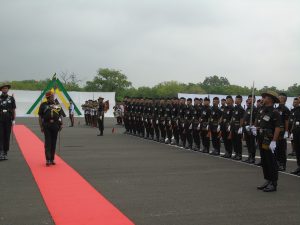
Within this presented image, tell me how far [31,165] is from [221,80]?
130741 mm

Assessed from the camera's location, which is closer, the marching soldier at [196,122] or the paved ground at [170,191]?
the paved ground at [170,191]

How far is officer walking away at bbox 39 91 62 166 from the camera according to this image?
34.1 ft

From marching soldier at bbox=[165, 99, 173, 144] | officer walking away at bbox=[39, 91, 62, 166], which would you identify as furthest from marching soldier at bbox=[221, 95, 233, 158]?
officer walking away at bbox=[39, 91, 62, 166]

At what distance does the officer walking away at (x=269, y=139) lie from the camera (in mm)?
7609

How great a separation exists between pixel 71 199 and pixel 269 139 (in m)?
3.84

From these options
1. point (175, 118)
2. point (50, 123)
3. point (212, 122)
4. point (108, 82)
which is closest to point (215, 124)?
point (212, 122)

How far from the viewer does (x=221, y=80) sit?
138 m

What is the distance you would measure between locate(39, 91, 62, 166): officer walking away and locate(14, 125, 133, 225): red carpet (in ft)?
1.22

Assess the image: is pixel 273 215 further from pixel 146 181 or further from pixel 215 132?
pixel 215 132

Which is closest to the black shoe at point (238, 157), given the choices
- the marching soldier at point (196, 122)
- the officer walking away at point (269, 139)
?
the marching soldier at point (196, 122)

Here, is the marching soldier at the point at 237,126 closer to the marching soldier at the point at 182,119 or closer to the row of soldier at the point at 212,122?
the row of soldier at the point at 212,122

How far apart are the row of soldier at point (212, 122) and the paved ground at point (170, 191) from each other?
2.54 feet

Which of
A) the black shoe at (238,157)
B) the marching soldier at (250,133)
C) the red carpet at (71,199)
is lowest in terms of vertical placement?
the red carpet at (71,199)

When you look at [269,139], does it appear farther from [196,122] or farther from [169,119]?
[169,119]
